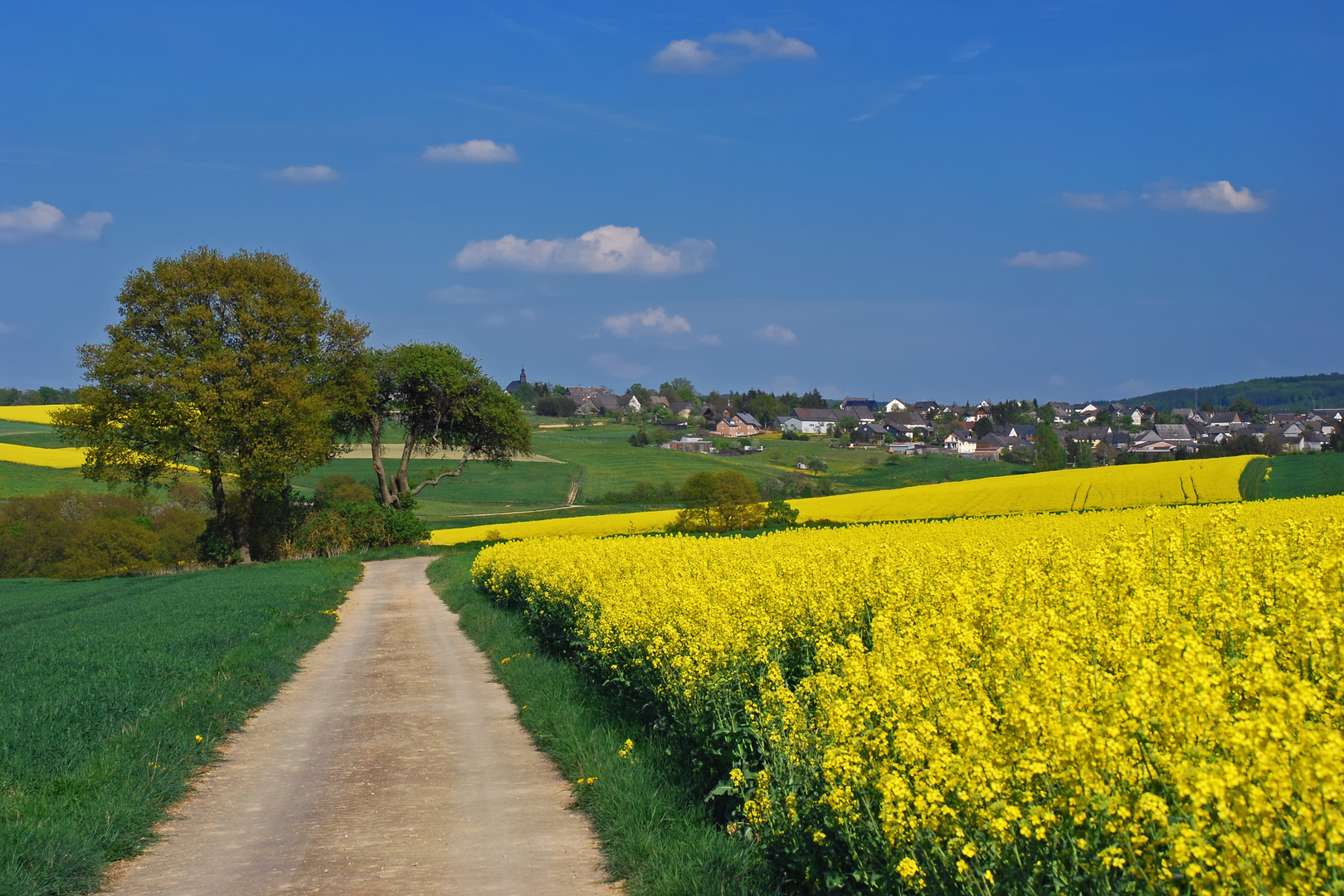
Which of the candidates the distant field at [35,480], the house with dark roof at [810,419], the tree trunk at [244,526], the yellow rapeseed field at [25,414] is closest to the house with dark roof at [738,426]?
the house with dark roof at [810,419]

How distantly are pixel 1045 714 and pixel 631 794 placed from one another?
435 centimetres

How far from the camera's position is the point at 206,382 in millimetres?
34156

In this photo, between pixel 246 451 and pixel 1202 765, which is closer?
pixel 1202 765

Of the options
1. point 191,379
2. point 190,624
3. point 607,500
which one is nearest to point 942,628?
point 190,624

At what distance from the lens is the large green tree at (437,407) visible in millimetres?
43094

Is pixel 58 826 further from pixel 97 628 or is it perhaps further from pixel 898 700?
pixel 97 628

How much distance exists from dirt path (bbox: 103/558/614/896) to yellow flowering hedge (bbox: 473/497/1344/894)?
1.44 m

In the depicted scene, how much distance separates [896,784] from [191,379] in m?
34.4

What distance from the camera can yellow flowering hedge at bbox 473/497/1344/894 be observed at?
2889mm

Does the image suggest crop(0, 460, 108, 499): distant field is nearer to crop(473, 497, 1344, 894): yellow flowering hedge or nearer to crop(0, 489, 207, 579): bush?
crop(0, 489, 207, 579): bush

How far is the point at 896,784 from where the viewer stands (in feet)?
12.8

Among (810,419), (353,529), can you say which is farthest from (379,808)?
(810,419)

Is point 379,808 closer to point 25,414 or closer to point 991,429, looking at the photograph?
point 25,414

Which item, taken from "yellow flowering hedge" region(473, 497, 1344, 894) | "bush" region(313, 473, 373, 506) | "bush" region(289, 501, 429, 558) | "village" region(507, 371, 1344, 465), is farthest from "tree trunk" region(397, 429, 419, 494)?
"village" region(507, 371, 1344, 465)
